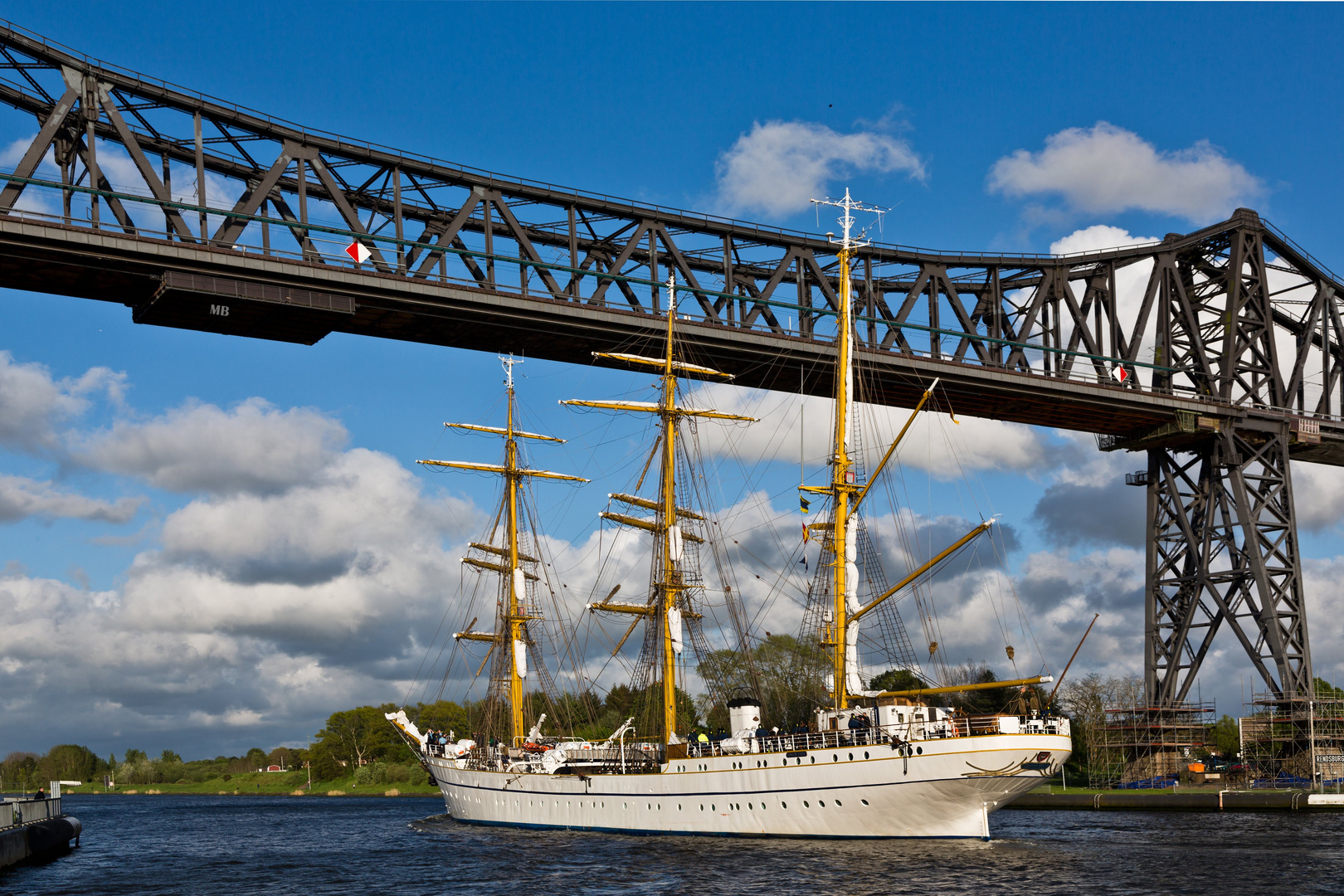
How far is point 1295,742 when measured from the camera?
6769 centimetres

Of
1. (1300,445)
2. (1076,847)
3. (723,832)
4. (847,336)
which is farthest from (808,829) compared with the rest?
(1300,445)

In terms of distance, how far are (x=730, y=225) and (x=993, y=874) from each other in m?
36.1

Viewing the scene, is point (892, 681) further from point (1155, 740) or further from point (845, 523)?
point (845, 523)

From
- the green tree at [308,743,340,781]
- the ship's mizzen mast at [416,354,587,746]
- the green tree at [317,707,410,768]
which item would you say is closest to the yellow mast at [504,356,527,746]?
the ship's mizzen mast at [416,354,587,746]

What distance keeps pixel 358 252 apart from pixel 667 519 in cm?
1947

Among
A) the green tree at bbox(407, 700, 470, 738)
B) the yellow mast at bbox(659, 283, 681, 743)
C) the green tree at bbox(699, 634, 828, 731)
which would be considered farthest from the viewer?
the green tree at bbox(407, 700, 470, 738)

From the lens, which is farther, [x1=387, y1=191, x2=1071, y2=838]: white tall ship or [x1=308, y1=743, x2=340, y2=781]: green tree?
[x1=308, y1=743, x2=340, y2=781]: green tree

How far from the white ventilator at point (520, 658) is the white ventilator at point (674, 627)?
15992mm

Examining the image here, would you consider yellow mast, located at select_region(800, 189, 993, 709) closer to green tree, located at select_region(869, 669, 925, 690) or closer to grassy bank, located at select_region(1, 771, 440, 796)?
green tree, located at select_region(869, 669, 925, 690)

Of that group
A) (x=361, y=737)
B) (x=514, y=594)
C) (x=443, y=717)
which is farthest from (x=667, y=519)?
(x=361, y=737)

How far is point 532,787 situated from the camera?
61.5 meters

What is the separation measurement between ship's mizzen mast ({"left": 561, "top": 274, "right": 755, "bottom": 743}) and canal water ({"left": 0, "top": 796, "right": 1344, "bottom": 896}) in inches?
369

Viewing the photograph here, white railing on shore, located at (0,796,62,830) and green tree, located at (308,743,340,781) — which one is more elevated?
white railing on shore, located at (0,796,62,830)

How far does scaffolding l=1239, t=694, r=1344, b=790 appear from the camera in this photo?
66.6 metres
